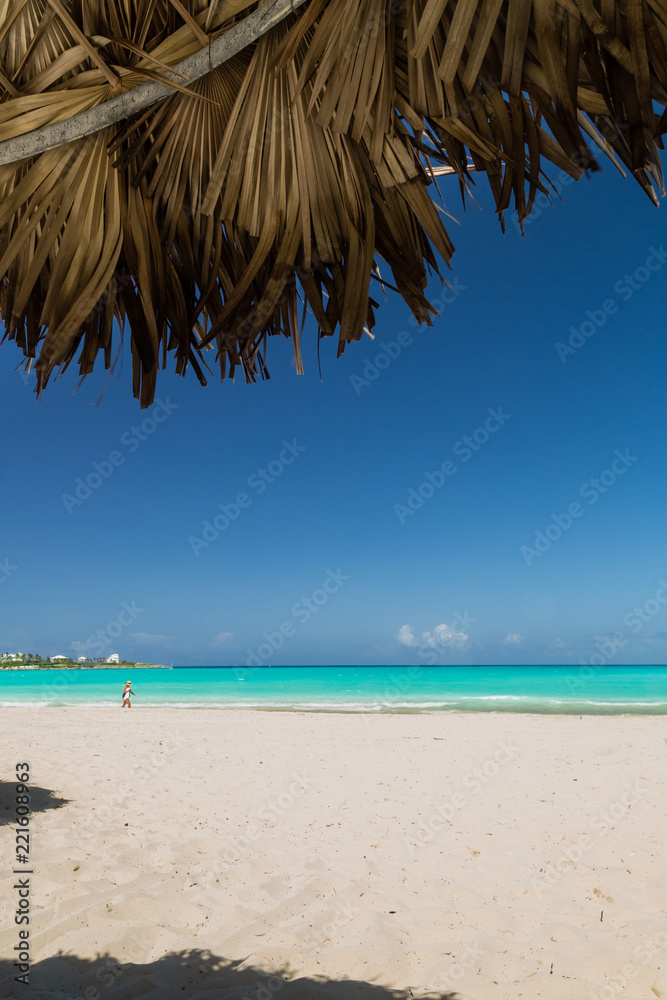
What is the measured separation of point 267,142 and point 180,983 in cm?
350

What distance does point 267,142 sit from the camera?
5.63 ft

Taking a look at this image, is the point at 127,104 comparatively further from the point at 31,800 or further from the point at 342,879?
the point at 31,800

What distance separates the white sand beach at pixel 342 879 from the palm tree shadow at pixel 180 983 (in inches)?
0.4

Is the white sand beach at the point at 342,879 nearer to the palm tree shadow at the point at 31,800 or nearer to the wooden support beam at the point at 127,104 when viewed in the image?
the palm tree shadow at the point at 31,800

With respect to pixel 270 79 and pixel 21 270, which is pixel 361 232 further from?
pixel 21 270

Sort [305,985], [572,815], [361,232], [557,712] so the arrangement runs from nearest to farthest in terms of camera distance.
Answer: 1. [361,232]
2. [305,985]
3. [572,815]
4. [557,712]

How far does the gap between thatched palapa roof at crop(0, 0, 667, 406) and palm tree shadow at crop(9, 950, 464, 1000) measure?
2.64m

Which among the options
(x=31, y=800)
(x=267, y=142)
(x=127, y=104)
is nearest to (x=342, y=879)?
(x=31, y=800)

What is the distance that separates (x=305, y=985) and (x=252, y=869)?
4.84 ft

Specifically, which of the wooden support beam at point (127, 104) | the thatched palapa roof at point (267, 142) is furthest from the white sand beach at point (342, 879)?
the wooden support beam at point (127, 104)

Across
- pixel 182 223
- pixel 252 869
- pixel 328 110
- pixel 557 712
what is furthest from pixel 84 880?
pixel 557 712

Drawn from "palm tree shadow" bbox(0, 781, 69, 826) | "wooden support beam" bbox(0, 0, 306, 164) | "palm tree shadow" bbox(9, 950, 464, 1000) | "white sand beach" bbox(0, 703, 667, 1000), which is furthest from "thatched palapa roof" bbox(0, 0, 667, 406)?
"palm tree shadow" bbox(0, 781, 69, 826)

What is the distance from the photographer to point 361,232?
5.78ft

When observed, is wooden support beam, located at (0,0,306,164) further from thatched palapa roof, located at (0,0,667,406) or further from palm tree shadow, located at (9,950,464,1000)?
palm tree shadow, located at (9,950,464,1000)
